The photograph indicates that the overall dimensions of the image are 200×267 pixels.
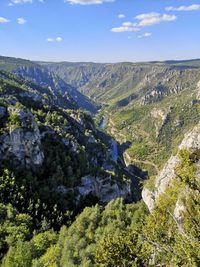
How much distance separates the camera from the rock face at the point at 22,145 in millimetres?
141250

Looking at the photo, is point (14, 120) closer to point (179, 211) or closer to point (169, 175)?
point (169, 175)

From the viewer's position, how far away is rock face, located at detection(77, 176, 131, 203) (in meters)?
153

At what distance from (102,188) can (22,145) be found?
130ft

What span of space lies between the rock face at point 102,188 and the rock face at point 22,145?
20871mm

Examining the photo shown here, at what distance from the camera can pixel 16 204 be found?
12375cm

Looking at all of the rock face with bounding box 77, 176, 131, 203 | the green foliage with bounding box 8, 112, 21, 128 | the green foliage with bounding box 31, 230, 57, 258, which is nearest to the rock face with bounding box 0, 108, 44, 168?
the green foliage with bounding box 8, 112, 21, 128

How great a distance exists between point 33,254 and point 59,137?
3585 inches

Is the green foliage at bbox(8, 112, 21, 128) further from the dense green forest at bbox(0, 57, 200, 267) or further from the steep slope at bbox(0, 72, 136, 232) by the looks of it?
the dense green forest at bbox(0, 57, 200, 267)

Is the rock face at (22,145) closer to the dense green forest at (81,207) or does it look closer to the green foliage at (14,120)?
the dense green forest at (81,207)

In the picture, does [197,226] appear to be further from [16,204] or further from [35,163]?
[35,163]

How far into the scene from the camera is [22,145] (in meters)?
145

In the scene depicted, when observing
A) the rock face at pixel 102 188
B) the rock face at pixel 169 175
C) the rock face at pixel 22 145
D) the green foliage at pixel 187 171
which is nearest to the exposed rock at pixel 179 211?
the green foliage at pixel 187 171

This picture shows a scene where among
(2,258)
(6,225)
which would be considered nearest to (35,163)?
(6,225)

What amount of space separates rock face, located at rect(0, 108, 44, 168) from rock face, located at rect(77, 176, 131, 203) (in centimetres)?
2087
